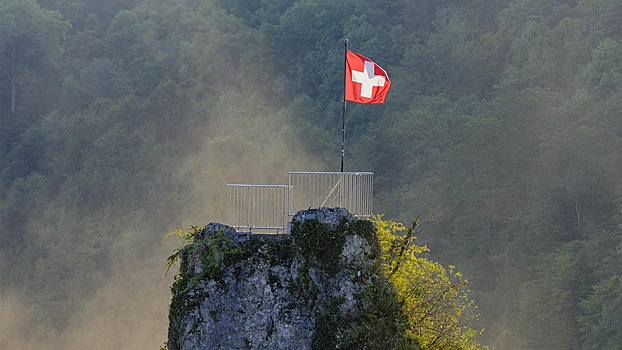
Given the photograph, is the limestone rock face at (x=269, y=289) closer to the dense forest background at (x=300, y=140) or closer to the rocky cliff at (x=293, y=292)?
the rocky cliff at (x=293, y=292)

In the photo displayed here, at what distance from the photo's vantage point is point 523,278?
214 ft

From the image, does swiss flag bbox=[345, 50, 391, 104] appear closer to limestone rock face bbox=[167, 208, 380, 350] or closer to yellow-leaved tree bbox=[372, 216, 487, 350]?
yellow-leaved tree bbox=[372, 216, 487, 350]

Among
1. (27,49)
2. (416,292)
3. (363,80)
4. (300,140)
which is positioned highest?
(27,49)

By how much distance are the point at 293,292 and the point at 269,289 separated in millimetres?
389

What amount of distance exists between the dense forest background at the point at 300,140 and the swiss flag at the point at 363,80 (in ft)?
125

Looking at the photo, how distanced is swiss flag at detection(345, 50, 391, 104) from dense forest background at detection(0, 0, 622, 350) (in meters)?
38.0

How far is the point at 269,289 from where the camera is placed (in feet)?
57.8

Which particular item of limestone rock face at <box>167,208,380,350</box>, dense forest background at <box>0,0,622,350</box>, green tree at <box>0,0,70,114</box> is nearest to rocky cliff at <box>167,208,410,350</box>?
limestone rock face at <box>167,208,380,350</box>

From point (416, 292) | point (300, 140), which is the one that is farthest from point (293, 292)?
point (300, 140)

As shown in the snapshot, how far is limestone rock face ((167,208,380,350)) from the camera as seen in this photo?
17.4 metres

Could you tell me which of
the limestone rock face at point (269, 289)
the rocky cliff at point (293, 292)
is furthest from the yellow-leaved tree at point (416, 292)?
the limestone rock face at point (269, 289)

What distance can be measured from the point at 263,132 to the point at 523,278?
3447cm

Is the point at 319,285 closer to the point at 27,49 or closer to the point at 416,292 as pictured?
the point at 416,292

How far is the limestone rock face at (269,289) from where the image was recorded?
17.4 m
